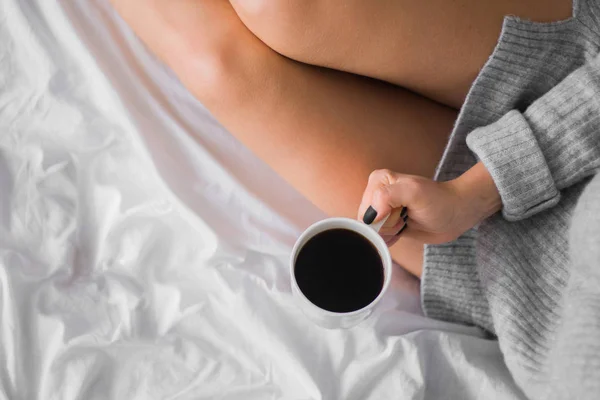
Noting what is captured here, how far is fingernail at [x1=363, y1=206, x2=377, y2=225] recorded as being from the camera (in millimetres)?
562

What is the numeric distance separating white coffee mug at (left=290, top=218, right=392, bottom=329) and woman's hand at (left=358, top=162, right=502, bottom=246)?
0.02 metres

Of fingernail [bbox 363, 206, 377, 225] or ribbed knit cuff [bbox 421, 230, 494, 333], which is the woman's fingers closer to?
fingernail [bbox 363, 206, 377, 225]

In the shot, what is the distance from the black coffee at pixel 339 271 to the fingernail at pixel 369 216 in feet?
0.06

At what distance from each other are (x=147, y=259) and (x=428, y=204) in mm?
A: 384

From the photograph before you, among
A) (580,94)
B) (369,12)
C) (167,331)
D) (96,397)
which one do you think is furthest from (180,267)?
(580,94)

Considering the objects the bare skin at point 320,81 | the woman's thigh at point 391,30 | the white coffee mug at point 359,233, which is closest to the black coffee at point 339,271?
the white coffee mug at point 359,233

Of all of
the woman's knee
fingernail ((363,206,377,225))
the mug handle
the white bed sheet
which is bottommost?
the white bed sheet

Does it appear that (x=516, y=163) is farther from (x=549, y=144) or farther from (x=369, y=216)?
(x=369, y=216)

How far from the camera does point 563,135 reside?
0.61 meters

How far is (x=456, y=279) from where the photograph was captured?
703 millimetres

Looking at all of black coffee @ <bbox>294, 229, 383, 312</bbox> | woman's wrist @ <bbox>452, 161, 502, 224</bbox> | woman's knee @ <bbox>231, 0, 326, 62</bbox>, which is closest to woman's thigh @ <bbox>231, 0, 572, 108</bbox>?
woman's knee @ <bbox>231, 0, 326, 62</bbox>

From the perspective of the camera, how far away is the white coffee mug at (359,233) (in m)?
0.54

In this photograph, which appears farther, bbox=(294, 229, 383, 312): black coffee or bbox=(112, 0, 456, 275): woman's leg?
bbox=(112, 0, 456, 275): woman's leg

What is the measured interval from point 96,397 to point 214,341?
15 centimetres
